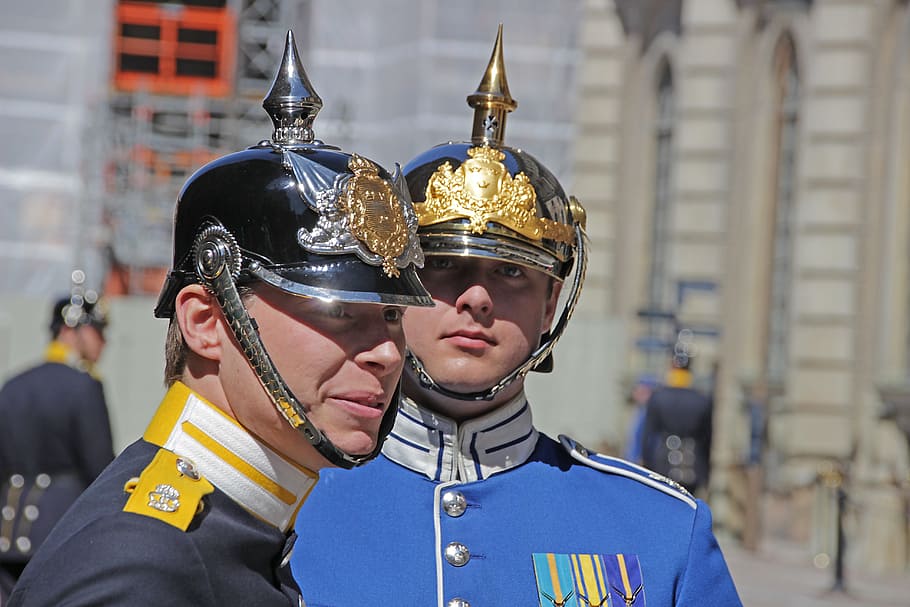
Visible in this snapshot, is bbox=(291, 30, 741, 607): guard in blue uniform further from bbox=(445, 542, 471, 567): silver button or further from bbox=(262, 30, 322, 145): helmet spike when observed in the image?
bbox=(262, 30, 322, 145): helmet spike

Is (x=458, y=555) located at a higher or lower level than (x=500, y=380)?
lower

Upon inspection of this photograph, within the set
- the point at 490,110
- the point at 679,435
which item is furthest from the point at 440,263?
the point at 679,435

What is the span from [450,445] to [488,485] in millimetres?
101

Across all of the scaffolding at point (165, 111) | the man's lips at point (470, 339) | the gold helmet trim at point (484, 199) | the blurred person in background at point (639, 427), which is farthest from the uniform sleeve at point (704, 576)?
the scaffolding at point (165, 111)

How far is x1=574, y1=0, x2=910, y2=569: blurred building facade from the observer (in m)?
14.2

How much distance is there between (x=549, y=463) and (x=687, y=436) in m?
9.53

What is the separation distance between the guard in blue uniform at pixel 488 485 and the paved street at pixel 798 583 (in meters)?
7.53

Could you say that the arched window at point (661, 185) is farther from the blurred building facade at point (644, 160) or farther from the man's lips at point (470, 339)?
the man's lips at point (470, 339)

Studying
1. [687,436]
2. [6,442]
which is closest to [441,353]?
[6,442]

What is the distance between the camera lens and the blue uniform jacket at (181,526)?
6.54ft

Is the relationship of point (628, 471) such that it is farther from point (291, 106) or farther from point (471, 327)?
point (291, 106)

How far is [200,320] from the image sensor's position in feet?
7.44

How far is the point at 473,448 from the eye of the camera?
325cm

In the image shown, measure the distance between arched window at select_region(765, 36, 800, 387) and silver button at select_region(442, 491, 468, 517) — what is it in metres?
13.0
